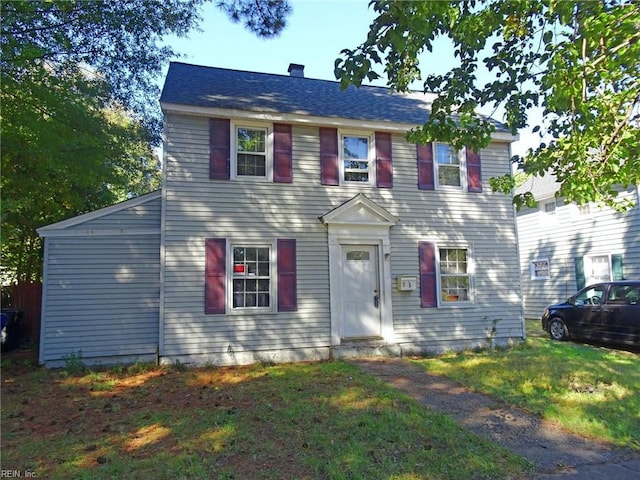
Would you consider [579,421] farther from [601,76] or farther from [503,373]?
[601,76]

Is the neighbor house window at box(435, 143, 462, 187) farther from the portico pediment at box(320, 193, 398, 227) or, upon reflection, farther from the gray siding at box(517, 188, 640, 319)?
the gray siding at box(517, 188, 640, 319)

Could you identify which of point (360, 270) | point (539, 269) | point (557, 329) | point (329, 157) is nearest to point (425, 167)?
point (329, 157)

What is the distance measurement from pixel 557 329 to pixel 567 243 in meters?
5.02

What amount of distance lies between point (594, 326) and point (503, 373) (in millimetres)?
4589

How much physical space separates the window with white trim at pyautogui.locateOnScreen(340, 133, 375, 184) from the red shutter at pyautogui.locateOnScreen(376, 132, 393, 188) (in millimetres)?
142

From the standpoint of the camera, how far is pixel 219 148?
8672 mm

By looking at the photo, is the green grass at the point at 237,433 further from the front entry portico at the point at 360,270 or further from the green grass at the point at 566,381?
the front entry portico at the point at 360,270

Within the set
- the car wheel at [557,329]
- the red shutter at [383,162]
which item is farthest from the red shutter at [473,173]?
the car wheel at [557,329]

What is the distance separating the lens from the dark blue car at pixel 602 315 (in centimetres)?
941

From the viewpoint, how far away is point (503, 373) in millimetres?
7160

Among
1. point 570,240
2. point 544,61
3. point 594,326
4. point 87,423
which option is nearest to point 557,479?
point 544,61

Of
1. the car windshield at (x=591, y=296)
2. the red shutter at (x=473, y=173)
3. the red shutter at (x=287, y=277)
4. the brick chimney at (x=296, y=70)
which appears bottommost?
the car windshield at (x=591, y=296)

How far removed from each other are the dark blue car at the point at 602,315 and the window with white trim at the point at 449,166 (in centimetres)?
431

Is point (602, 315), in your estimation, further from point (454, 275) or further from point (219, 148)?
point (219, 148)
